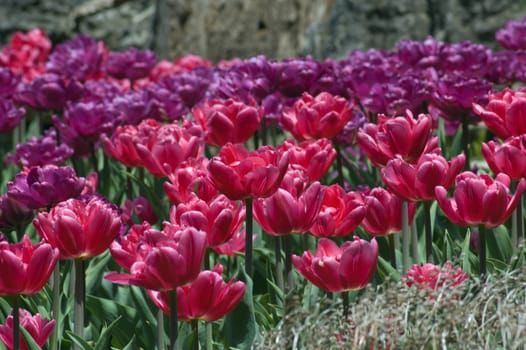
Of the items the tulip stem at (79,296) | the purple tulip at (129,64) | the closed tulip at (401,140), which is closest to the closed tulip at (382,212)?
the closed tulip at (401,140)

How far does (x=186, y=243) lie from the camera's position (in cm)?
229

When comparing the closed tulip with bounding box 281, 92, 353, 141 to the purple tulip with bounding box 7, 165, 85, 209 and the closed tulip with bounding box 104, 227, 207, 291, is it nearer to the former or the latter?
the purple tulip with bounding box 7, 165, 85, 209

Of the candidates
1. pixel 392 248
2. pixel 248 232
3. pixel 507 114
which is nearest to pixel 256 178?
pixel 248 232

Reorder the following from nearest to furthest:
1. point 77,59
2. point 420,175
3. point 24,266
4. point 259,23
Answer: point 24,266 → point 420,175 → point 77,59 → point 259,23

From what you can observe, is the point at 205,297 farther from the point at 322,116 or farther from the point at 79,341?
the point at 322,116

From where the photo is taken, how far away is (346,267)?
8.30ft

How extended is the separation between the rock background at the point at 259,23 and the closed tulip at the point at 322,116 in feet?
12.0

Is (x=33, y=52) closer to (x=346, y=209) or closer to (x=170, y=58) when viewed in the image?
(x=170, y=58)

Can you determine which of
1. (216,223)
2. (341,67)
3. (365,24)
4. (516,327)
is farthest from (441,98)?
(365,24)

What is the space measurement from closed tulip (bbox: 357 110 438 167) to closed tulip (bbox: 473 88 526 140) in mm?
232

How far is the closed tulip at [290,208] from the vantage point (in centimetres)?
274

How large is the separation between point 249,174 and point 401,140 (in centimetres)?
63

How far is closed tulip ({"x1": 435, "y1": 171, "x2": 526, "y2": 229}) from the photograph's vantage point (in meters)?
2.72

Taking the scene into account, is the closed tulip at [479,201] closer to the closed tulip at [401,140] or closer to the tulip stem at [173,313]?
the closed tulip at [401,140]
